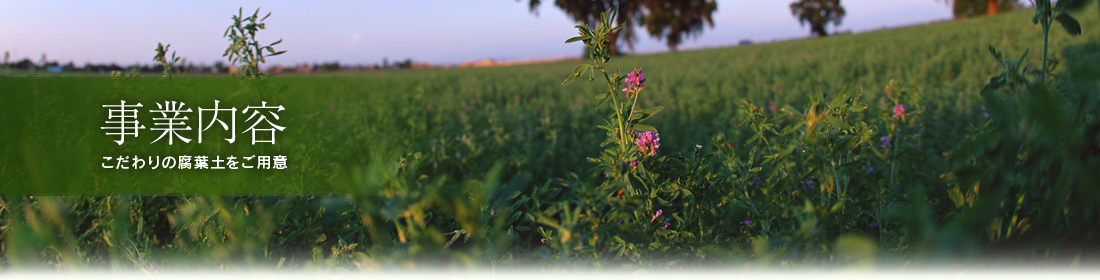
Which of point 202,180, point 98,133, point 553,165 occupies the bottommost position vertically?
point 553,165

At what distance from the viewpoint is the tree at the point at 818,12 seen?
47.8 metres

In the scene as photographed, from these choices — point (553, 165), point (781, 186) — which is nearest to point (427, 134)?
point (553, 165)

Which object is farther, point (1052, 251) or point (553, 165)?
point (553, 165)

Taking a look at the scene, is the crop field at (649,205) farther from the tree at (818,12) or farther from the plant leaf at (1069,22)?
the tree at (818,12)

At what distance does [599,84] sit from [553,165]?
21.2ft

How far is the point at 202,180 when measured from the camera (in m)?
1.91

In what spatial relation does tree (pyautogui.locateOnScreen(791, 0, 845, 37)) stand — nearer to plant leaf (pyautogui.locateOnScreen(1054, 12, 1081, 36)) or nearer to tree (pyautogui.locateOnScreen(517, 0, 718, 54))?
tree (pyautogui.locateOnScreen(517, 0, 718, 54))

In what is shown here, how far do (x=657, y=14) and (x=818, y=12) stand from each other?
2085 cm

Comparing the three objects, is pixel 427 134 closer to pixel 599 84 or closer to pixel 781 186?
pixel 781 186

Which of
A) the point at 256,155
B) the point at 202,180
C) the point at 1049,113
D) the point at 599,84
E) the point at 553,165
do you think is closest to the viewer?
the point at 1049,113

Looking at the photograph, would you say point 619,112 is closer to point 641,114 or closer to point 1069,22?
point 641,114

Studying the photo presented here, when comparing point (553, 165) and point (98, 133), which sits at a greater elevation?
point (98, 133)

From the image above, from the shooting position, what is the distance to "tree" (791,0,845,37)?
47844 mm

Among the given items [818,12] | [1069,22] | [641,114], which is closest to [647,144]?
[641,114]
